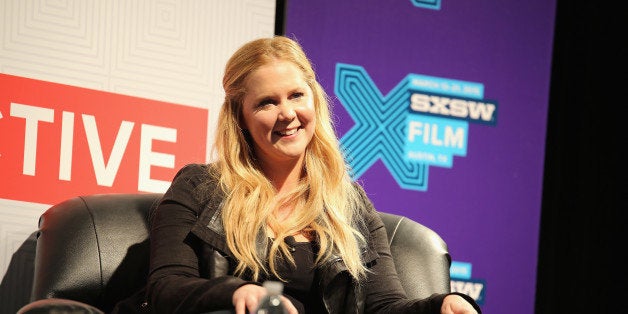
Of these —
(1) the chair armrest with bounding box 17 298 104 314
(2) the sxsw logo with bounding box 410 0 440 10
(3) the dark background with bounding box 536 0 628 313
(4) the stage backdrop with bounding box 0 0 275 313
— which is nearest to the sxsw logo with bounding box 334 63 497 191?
(2) the sxsw logo with bounding box 410 0 440 10

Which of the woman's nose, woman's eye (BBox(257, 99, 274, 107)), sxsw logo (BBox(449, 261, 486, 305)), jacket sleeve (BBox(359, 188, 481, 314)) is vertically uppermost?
woman's eye (BBox(257, 99, 274, 107))

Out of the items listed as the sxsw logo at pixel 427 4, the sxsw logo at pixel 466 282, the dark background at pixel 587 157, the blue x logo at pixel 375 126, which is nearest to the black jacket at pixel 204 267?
the blue x logo at pixel 375 126

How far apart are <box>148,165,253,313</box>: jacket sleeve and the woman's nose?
287mm

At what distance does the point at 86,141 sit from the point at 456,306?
4.91 ft

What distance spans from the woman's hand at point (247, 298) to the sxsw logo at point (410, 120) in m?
1.78

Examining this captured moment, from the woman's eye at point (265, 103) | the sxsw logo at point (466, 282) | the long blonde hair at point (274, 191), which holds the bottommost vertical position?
the sxsw logo at point (466, 282)

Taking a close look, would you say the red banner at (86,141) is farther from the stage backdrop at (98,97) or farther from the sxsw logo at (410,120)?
the sxsw logo at (410,120)

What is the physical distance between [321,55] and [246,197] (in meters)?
1.36

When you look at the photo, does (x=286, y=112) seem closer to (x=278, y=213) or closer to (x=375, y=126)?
(x=278, y=213)

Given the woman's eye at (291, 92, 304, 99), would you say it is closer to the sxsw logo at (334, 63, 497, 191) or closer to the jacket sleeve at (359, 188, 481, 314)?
the jacket sleeve at (359, 188, 481, 314)

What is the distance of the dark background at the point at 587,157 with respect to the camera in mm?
4090

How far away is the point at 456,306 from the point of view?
2.09 m

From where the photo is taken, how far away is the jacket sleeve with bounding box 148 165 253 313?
→ 197cm

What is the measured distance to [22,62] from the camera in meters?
2.86
